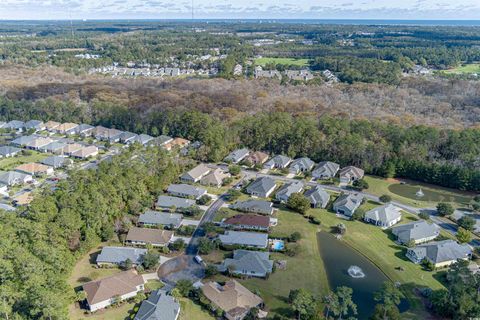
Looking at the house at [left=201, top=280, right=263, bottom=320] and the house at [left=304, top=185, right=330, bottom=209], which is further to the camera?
the house at [left=304, top=185, right=330, bottom=209]

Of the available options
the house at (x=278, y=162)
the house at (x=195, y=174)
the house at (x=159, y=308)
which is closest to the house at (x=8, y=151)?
the house at (x=195, y=174)

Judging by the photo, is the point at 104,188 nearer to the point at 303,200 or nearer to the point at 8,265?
the point at 8,265

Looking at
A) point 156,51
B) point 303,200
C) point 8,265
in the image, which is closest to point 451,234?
point 303,200

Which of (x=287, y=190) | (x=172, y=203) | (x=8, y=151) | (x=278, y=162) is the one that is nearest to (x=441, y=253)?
(x=287, y=190)

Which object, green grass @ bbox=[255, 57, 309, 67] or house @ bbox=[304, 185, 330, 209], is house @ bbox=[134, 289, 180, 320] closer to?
house @ bbox=[304, 185, 330, 209]

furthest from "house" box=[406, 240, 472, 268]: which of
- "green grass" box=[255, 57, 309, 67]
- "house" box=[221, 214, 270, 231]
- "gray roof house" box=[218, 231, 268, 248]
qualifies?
"green grass" box=[255, 57, 309, 67]

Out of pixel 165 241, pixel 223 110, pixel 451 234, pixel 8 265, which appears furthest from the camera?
pixel 223 110
